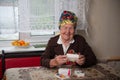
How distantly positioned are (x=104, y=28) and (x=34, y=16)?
0.90 meters

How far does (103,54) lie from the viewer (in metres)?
2.43

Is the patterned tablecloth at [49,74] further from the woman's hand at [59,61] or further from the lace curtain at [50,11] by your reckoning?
the lace curtain at [50,11]

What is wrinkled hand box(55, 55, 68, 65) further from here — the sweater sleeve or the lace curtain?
the lace curtain

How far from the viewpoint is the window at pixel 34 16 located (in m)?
2.02

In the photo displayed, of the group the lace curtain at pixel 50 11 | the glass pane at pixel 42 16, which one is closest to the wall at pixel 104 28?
the lace curtain at pixel 50 11

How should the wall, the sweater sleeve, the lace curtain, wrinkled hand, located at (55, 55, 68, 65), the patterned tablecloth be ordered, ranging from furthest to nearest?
the wall
the lace curtain
the sweater sleeve
wrinkled hand, located at (55, 55, 68, 65)
the patterned tablecloth

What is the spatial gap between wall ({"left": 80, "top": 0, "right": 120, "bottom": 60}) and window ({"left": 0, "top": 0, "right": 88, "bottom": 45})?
0.18m

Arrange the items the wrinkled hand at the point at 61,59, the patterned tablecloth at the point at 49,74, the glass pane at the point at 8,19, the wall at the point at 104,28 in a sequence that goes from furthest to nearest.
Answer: the wall at the point at 104,28 < the glass pane at the point at 8,19 < the wrinkled hand at the point at 61,59 < the patterned tablecloth at the point at 49,74

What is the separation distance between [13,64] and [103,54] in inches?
44.7

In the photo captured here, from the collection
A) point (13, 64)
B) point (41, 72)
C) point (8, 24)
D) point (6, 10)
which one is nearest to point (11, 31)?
point (8, 24)

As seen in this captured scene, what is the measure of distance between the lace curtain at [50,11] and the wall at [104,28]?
0.17 metres

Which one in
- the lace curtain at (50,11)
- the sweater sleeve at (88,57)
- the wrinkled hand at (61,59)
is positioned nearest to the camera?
the wrinkled hand at (61,59)

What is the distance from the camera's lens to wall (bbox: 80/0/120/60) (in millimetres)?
2316

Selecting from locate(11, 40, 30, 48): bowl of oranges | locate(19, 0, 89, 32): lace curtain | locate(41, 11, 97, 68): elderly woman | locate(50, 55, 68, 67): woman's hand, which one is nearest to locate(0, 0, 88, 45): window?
locate(19, 0, 89, 32): lace curtain
